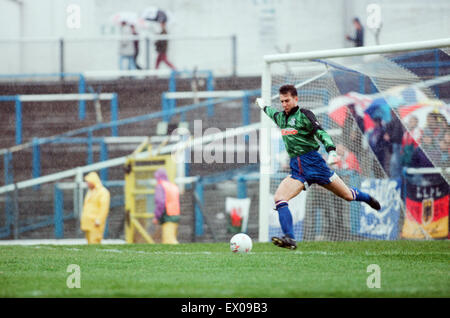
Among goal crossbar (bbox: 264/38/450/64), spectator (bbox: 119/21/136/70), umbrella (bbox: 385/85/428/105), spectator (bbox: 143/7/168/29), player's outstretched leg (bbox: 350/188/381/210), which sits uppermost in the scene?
A: spectator (bbox: 143/7/168/29)

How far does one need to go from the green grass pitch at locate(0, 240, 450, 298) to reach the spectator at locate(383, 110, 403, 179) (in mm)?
2908

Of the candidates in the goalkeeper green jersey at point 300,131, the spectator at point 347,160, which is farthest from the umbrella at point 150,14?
the goalkeeper green jersey at point 300,131

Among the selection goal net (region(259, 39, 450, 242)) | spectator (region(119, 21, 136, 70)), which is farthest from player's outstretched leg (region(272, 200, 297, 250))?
spectator (region(119, 21, 136, 70))

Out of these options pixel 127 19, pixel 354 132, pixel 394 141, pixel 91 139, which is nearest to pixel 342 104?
pixel 354 132

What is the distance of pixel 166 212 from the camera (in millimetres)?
13922

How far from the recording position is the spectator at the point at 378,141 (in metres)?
12.8

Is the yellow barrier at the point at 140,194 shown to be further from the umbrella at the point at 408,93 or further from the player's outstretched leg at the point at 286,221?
the player's outstretched leg at the point at 286,221

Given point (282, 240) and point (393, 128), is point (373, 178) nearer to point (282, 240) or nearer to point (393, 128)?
point (393, 128)

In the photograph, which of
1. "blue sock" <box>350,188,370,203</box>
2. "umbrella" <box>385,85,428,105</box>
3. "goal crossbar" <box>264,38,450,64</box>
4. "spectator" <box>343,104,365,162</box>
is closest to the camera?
"blue sock" <box>350,188,370,203</box>

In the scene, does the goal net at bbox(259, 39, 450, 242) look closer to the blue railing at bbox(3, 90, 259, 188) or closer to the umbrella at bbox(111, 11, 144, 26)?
the blue railing at bbox(3, 90, 259, 188)

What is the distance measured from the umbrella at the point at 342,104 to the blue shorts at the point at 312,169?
11.1 ft

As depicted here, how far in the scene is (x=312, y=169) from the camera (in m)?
9.35

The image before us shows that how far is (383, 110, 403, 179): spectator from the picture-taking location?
508 inches

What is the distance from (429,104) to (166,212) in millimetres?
4813
